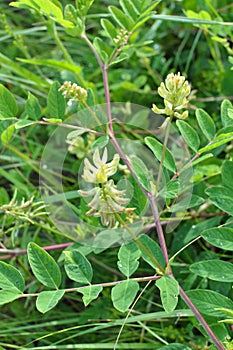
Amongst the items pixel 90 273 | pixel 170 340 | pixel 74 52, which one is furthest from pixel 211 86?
pixel 90 273

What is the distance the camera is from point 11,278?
2.79 feet

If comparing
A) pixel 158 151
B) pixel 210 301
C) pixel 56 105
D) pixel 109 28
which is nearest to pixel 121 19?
pixel 109 28

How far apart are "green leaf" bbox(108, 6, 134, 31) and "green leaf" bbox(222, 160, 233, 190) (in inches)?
14.4

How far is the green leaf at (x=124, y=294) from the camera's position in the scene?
30.9 inches

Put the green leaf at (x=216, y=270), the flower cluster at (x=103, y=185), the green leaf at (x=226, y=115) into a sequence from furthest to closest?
1. the green leaf at (x=226, y=115)
2. the green leaf at (x=216, y=270)
3. the flower cluster at (x=103, y=185)

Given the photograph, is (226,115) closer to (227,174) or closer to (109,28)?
(227,174)

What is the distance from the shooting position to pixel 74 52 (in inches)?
70.5

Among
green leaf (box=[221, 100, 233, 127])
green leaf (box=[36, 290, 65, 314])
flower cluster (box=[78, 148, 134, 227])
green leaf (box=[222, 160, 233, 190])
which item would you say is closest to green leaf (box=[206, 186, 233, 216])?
green leaf (box=[222, 160, 233, 190])

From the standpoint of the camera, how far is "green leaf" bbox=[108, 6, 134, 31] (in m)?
1.15

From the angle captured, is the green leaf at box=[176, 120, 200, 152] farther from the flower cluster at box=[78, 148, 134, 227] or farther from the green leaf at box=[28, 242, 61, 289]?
the green leaf at box=[28, 242, 61, 289]

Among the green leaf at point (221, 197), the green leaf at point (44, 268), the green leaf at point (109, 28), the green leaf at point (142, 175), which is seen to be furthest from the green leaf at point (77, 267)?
the green leaf at point (109, 28)

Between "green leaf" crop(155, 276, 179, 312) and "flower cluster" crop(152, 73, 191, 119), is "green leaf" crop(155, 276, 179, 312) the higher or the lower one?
the lower one

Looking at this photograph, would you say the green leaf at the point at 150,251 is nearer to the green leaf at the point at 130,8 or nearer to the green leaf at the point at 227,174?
the green leaf at the point at 227,174

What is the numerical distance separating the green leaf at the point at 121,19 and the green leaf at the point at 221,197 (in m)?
0.40
